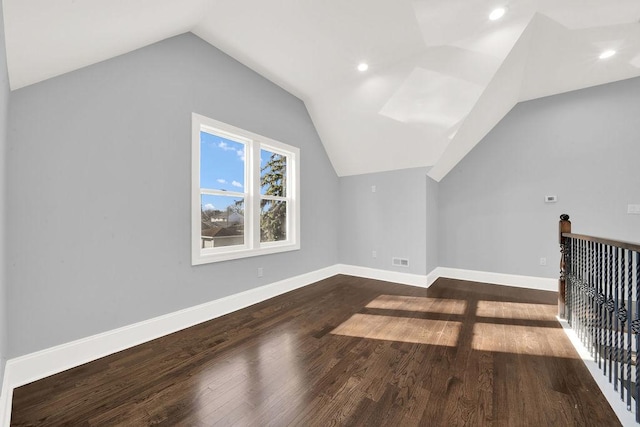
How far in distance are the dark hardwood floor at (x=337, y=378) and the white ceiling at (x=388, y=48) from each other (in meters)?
2.08

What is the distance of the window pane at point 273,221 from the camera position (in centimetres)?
366

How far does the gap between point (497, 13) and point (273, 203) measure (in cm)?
332

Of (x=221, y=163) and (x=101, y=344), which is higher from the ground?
(x=221, y=163)

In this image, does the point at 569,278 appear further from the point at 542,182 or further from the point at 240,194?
the point at 240,194

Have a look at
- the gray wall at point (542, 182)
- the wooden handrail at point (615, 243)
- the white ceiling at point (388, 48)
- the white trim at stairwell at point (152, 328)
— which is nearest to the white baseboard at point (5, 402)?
the white trim at stairwell at point (152, 328)

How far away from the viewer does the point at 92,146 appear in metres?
2.00

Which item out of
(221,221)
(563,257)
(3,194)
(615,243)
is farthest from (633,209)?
(3,194)

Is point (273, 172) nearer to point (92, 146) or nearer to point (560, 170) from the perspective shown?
point (92, 146)

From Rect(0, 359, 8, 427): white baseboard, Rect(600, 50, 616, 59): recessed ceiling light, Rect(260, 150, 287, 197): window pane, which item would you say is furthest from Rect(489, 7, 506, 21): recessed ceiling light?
Rect(0, 359, 8, 427): white baseboard

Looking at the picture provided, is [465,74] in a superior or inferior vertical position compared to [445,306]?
superior

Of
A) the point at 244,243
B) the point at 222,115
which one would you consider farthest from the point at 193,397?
the point at 222,115

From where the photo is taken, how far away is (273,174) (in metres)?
3.82

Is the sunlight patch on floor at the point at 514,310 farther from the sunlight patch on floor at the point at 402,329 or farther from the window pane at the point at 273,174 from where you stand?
the window pane at the point at 273,174

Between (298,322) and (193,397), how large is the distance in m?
1.24
